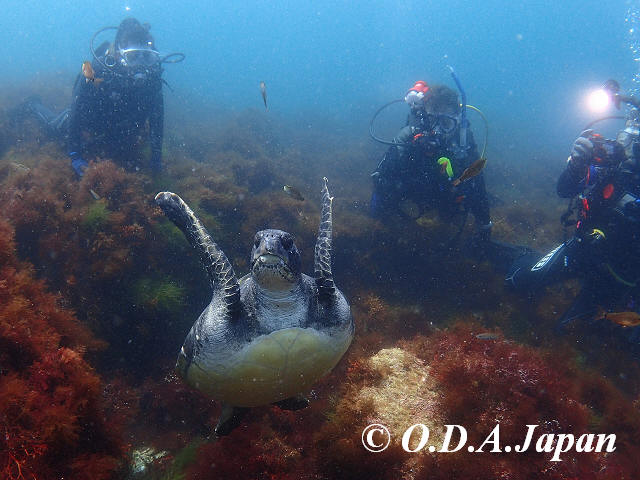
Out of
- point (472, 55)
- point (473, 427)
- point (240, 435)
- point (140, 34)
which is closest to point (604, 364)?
point (473, 427)

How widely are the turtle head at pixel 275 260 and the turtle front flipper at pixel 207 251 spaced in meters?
0.28

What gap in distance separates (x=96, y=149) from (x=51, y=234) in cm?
360

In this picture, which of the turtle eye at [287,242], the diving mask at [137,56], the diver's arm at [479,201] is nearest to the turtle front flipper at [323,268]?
the turtle eye at [287,242]

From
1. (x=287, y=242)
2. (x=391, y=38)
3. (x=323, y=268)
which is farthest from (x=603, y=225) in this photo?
(x=391, y=38)

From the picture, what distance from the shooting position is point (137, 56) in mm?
7906

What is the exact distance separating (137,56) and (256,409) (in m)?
8.51

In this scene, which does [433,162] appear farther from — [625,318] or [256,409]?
[256,409]

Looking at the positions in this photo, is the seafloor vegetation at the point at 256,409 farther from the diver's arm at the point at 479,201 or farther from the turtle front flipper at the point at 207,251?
the turtle front flipper at the point at 207,251

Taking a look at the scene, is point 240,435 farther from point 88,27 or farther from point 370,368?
point 88,27

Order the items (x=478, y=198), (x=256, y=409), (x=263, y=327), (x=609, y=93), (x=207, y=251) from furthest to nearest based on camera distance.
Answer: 1. (x=478, y=198)
2. (x=609, y=93)
3. (x=256, y=409)
4. (x=207, y=251)
5. (x=263, y=327)

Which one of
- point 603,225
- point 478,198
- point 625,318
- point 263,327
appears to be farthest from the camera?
point 478,198

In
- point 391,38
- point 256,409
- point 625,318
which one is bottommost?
point 256,409

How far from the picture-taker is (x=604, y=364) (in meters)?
5.48

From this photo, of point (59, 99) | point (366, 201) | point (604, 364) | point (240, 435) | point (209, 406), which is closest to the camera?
point (240, 435)
